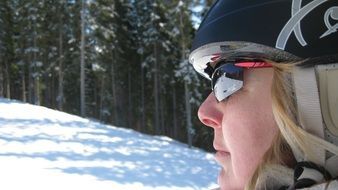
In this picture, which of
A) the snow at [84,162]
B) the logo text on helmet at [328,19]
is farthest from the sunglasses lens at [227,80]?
the snow at [84,162]

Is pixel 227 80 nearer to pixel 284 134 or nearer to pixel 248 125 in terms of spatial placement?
pixel 248 125

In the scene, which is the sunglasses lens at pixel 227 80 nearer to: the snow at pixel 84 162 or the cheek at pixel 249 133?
the cheek at pixel 249 133

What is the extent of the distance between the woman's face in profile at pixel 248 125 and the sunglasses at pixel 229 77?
14mm

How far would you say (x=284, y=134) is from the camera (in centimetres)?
124

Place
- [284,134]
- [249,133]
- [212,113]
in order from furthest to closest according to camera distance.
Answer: [212,113], [249,133], [284,134]

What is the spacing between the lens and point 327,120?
1.22 meters

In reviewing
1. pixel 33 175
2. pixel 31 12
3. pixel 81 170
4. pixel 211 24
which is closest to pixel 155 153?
pixel 81 170

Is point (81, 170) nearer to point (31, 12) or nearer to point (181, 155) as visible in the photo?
point (181, 155)

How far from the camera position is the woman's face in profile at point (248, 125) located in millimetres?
1347

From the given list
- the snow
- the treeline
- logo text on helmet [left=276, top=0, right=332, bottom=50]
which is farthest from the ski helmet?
the treeline

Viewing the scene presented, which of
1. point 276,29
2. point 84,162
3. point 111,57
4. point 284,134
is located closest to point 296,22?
point 276,29

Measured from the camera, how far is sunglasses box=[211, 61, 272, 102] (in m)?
1.39

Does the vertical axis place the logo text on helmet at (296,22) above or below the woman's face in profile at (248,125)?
above

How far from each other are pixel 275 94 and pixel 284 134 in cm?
11
